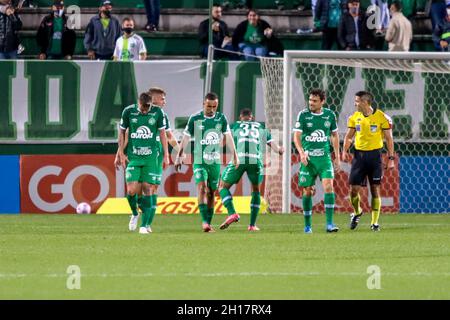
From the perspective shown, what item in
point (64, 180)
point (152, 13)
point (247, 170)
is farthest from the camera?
point (152, 13)

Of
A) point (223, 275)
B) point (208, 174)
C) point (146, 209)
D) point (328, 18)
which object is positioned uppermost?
point (328, 18)

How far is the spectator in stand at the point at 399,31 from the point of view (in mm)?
26469

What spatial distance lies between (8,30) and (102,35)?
1.76 metres

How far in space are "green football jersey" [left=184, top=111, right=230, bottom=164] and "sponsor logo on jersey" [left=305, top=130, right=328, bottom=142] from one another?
1203mm

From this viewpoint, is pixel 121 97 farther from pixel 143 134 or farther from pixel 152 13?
pixel 143 134

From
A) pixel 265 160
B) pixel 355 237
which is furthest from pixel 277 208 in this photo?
pixel 355 237

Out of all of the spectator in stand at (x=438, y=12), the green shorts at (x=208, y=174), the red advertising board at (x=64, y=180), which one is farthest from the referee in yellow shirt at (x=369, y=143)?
the spectator in stand at (x=438, y=12)

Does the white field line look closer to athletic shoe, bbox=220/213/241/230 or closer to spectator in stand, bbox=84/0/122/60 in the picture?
athletic shoe, bbox=220/213/241/230

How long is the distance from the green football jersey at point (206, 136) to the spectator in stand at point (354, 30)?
8.15 meters

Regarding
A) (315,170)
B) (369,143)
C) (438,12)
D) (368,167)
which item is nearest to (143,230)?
(315,170)

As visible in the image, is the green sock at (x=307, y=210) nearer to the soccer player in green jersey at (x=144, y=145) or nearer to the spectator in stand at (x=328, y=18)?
the soccer player in green jersey at (x=144, y=145)

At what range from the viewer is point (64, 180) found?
2514 centimetres

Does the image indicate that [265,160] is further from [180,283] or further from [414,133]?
[180,283]

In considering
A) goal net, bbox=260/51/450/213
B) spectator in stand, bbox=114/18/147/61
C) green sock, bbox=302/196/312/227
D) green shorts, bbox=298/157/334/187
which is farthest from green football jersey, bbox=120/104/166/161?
spectator in stand, bbox=114/18/147/61
